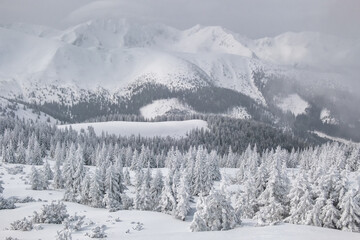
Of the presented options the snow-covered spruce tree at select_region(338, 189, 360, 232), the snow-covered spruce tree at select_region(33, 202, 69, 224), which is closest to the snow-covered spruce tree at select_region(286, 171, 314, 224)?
the snow-covered spruce tree at select_region(338, 189, 360, 232)

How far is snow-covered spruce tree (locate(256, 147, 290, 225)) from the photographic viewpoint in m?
58.8

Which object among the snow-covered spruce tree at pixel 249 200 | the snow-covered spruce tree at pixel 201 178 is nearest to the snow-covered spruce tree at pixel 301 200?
the snow-covered spruce tree at pixel 249 200

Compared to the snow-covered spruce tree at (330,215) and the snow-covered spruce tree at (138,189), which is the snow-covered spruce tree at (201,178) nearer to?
the snow-covered spruce tree at (138,189)

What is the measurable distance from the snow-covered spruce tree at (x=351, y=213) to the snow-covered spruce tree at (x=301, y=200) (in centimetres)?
547

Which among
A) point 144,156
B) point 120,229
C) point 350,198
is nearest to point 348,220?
point 350,198

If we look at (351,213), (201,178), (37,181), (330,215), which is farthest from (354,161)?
(37,181)

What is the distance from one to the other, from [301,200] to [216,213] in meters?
12.8

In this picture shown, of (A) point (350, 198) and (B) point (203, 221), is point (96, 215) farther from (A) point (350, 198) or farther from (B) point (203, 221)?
(A) point (350, 198)

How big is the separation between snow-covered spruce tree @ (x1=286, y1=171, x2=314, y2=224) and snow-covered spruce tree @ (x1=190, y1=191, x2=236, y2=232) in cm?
955

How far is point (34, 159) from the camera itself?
138 metres

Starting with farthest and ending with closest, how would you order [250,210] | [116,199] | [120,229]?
[116,199]
[250,210]
[120,229]

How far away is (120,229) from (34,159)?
9660 cm

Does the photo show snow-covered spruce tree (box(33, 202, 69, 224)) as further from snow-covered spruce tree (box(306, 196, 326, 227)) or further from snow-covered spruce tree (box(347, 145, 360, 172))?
snow-covered spruce tree (box(347, 145, 360, 172))

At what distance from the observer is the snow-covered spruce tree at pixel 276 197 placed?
193ft
